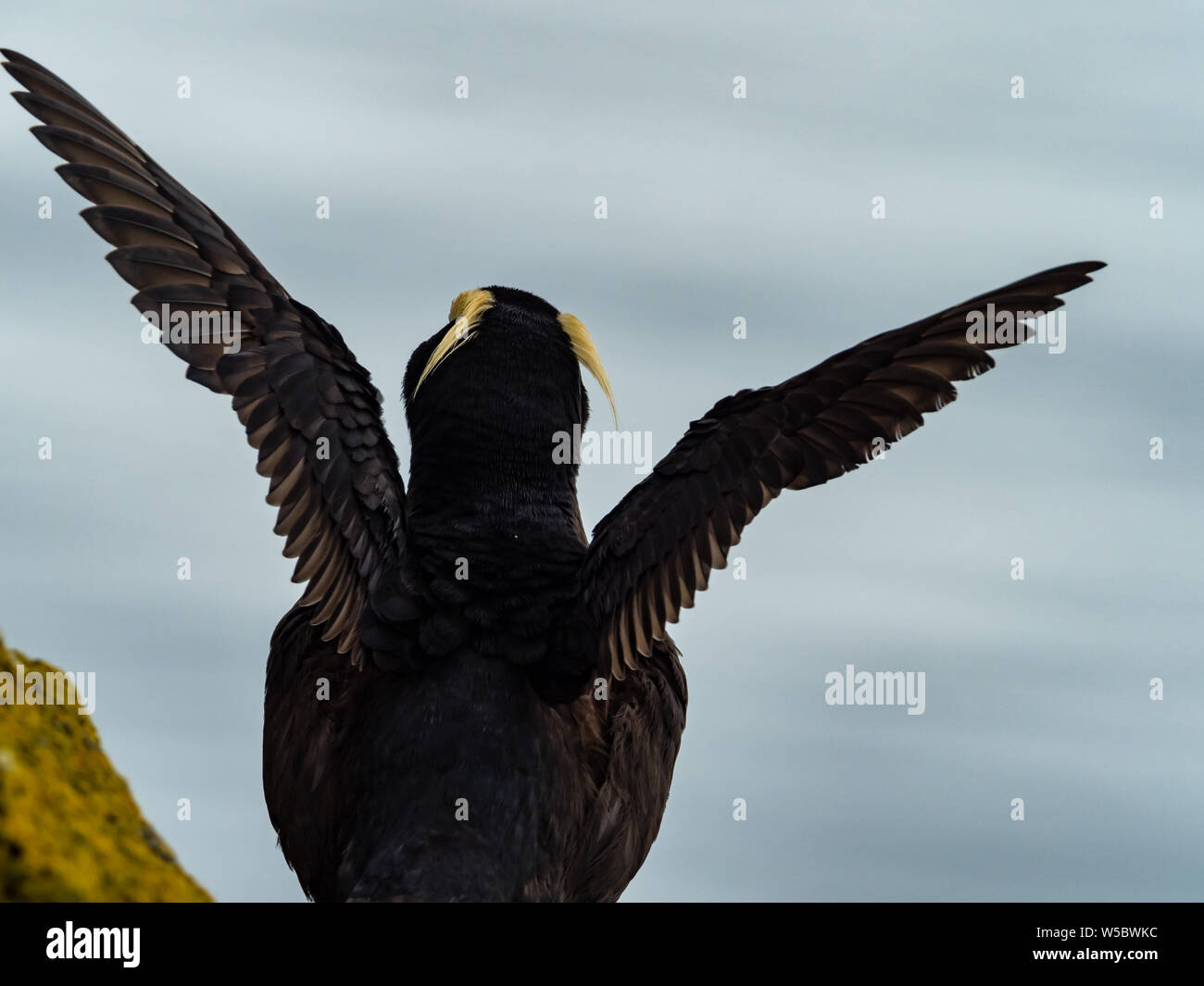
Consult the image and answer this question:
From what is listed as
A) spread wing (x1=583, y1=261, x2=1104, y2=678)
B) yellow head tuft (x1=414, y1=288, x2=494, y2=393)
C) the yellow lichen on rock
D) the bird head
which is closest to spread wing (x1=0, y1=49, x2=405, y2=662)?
the bird head

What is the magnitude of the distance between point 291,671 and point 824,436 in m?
3.20

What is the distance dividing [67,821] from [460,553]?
4.32m

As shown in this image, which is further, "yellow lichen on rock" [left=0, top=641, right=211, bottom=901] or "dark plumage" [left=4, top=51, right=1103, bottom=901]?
"dark plumage" [left=4, top=51, right=1103, bottom=901]

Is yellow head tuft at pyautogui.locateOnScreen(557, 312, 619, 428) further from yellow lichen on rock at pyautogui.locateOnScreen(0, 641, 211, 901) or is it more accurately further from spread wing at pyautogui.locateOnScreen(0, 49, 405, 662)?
yellow lichen on rock at pyautogui.locateOnScreen(0, 641, 211, 901)

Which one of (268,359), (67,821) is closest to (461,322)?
(268,359)

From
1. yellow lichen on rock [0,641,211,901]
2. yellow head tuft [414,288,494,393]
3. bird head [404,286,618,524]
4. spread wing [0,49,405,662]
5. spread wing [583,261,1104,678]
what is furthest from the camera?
yellow head tuft [414,288,494,393]

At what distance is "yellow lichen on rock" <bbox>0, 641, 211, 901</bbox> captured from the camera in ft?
9.89

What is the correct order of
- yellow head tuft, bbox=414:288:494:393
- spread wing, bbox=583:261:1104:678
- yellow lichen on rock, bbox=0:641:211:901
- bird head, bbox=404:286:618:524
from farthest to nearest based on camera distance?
yellow head tuft, bbox=414:288:494:393 < bird head, bbox=404:286:618:524 < spread wing, bbox=583:261:1104:678 < yellow lichen on rock, bbox=0:641:211:901

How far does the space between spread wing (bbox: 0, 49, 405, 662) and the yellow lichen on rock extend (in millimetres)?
3067

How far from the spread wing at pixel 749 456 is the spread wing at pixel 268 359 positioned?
1.21 m

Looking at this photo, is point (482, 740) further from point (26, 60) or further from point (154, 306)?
point (26, 60)

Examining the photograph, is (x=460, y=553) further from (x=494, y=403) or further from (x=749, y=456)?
(x=749, y=456)

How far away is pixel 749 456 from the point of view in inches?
288
